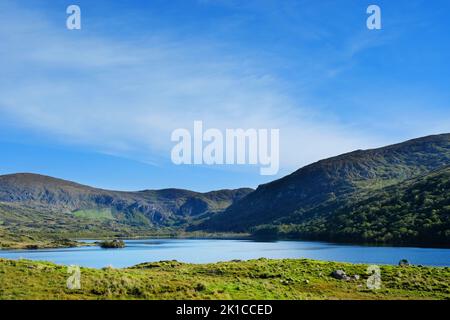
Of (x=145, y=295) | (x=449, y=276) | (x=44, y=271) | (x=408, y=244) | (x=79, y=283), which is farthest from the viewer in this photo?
(x=408, y=244)

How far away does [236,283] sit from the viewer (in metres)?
47.2

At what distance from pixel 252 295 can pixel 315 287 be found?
14.3 metres

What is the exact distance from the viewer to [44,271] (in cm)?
4822

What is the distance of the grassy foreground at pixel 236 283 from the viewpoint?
121 ft

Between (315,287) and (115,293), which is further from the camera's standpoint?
(315,287)

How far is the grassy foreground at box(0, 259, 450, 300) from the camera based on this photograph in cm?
3688
